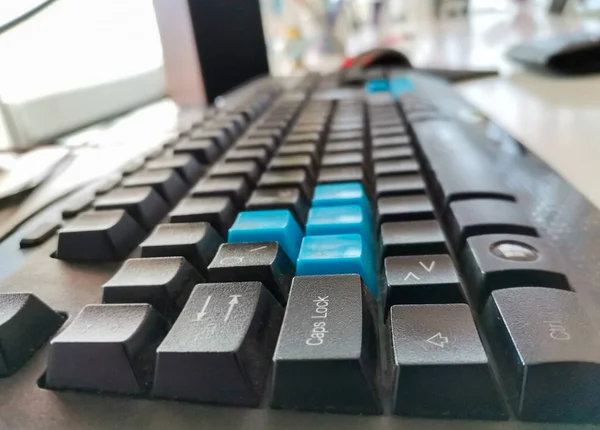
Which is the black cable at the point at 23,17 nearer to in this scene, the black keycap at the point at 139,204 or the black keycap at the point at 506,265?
the black keycap at the point at 139,204

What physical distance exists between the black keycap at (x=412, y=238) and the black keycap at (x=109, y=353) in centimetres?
11

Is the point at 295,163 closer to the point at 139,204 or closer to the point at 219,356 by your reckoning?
the point at 139,204

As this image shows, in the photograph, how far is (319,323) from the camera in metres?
0.19

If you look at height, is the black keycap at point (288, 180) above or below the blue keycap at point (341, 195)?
above

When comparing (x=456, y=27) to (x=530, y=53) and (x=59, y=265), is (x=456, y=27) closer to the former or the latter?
(x=530, y=53)

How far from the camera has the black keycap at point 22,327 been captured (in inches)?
8.1

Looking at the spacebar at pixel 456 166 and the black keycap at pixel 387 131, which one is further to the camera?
the black keycap at pixel 387 131

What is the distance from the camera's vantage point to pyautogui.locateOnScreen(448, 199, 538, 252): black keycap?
251 millimetres

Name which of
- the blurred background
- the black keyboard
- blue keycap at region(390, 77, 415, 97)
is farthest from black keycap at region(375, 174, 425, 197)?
the blurred background

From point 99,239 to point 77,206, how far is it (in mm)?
82

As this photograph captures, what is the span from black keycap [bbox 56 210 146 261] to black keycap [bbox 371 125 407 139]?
0.74 ft

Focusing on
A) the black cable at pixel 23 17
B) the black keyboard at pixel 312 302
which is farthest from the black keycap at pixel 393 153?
the black cable at pixel 23 17

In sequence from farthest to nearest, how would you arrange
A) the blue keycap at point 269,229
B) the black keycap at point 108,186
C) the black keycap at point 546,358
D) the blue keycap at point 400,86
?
the blue keycap at point 400,86, the black keycap at point 108,186, the blue keycap at point 269,229, the black keycap at point 546,358

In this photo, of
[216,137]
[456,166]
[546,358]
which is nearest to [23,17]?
[216,137]
